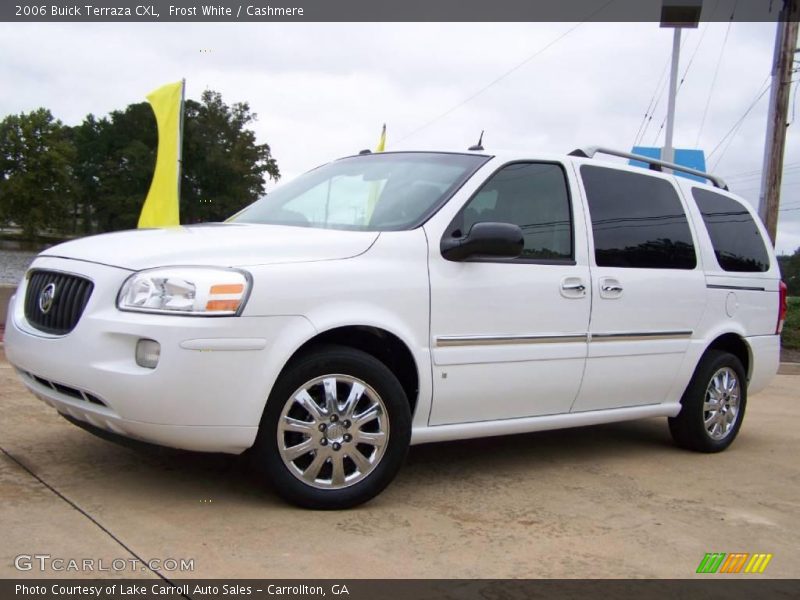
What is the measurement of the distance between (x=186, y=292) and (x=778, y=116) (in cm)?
1378

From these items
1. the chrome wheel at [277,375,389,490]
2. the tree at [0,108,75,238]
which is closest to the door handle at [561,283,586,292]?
the chrome wheel at [277,375,389,490]

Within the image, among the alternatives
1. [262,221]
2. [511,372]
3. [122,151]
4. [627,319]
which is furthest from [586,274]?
[122,151]

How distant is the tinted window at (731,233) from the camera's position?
5.98 metres

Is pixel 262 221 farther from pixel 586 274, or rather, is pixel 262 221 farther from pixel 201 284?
pixel 586 274

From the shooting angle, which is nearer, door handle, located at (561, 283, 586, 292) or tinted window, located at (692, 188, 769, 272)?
door handle, located at (561, 283, 586, 292)

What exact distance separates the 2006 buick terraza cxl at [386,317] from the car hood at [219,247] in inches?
0.5

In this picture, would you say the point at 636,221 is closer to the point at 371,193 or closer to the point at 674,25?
the point at 371,193

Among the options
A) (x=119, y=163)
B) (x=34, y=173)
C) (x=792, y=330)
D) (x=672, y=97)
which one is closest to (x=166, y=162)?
(x=672, y=97)

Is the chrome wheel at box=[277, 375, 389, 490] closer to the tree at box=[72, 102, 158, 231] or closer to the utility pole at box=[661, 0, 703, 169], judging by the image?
the utility pole at box=[661, 0, 703, 169]

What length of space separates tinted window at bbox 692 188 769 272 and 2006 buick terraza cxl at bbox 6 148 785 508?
0.14m

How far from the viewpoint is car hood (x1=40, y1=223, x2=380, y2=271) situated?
3.70 metres

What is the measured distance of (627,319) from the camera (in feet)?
16.7

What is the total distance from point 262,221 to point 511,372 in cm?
161

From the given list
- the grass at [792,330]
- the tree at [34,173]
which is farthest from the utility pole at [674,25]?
the tree at [34,173]
